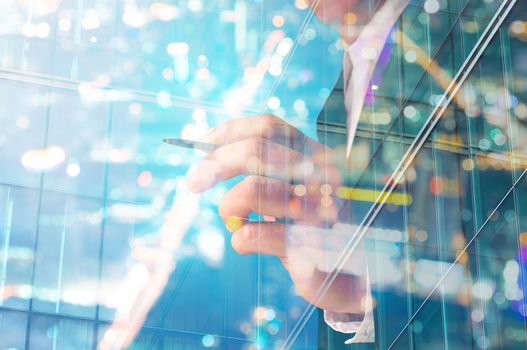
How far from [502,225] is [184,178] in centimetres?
494

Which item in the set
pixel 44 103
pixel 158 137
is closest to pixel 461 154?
pixel 158 137

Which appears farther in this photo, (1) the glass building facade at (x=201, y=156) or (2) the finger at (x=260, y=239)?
(2) the finger at (x=260, y=239)

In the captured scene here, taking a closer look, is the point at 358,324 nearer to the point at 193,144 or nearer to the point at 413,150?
the point at 413,150

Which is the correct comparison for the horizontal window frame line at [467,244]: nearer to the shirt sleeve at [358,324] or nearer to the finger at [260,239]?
the shirt sleeve at [358,324]

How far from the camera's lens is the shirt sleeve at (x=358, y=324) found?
10.6 meters

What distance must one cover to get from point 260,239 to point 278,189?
580mm

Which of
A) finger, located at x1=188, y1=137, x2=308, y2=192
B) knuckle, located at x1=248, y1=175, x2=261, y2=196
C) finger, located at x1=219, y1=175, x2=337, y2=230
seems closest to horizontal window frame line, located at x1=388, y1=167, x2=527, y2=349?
finger, located at x1=219, y1=175, x2=337, y2=230

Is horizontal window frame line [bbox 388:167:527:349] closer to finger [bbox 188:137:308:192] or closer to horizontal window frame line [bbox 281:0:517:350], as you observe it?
horizontal window frame line [bbox 281:0:517:350]

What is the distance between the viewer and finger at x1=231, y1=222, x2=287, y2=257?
11.9 metres

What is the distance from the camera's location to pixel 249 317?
11.8 metres

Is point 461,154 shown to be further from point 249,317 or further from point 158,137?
point 158,137

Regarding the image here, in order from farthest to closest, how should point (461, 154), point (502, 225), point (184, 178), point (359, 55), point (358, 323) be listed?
point (184, 178), point (359, 55), point (358, 323), point (461, 154), point (502, 225)

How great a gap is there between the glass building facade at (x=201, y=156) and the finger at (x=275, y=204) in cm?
16

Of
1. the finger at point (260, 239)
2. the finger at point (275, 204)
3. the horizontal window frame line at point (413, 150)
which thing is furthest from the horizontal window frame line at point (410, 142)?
the finger at point (260, 239)
